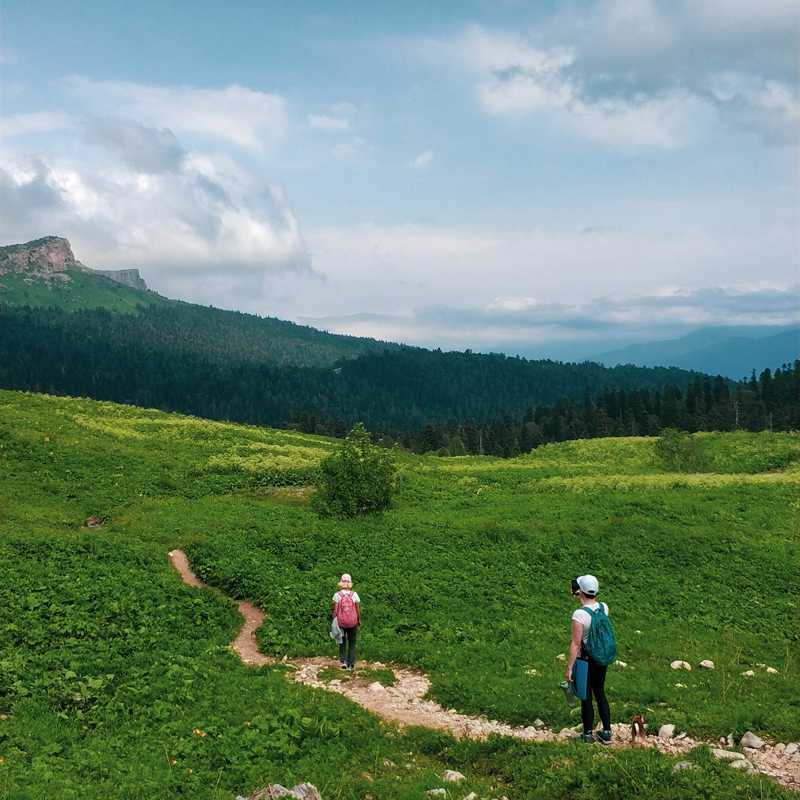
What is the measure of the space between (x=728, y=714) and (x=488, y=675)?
5.70 m

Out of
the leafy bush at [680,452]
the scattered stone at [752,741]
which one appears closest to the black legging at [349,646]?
the scattered stone at [752,741]

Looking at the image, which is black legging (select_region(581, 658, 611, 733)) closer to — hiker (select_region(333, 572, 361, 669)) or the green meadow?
the green meadow

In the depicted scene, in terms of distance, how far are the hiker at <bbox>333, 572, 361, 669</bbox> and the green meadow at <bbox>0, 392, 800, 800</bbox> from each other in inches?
51.0

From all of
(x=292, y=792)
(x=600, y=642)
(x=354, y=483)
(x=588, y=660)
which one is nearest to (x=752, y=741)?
(x=588, y=660)

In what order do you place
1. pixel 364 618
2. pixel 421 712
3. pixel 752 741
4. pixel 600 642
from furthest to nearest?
pixel 364 618
pixel 421 712
pixel 752 741
pixel 600 642

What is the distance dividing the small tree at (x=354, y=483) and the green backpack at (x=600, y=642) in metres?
23.6

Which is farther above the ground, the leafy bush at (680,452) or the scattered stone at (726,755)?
the leafy bush at (680,452)

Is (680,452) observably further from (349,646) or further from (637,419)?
(637,419)

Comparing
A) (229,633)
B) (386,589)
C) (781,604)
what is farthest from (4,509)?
(781,604)

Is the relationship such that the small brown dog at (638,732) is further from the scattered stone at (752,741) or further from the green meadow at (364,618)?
the scattered stone at (752,741)

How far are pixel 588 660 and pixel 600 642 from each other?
518 mm

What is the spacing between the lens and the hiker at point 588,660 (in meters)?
11.1

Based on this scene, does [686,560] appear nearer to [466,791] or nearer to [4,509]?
[466,791]

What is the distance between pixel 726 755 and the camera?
10367 mm
